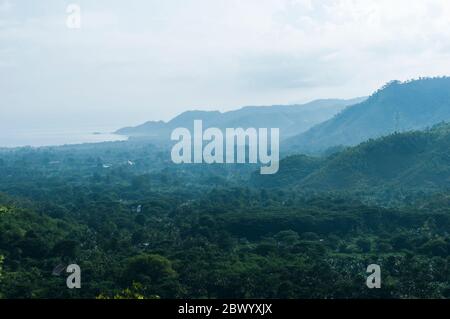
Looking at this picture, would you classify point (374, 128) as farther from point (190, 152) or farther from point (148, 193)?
point (148, 193)

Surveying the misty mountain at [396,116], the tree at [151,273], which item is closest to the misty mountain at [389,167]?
the tree at [151,273]

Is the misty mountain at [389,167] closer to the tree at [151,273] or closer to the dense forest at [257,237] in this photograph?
the dense forest at [257,237]

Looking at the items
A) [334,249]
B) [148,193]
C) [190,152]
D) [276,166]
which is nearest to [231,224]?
[334,249]

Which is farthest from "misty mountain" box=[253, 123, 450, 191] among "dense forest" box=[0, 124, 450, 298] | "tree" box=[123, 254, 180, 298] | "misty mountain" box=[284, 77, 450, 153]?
"misty mountain" box=[284, 77, 450, 153]

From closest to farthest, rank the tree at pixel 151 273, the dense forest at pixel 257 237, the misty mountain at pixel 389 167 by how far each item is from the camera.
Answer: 1. the dense forest at pixel 257 237
2. the tree at pixel 151 273
3. the misty mountain at pixel 389 167

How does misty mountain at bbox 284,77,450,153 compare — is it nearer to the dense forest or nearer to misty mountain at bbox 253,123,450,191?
misty mountain at bbox 253,123,450,191

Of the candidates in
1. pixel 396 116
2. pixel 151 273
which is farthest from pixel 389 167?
pixel 396 116
